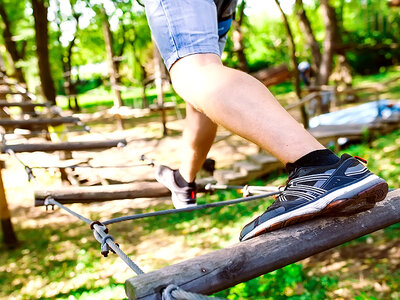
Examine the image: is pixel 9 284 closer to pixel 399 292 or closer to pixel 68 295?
pixel 68 295

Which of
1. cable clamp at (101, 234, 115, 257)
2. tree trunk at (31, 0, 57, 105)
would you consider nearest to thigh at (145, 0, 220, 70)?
cable clamp at (101, 234, 115, 257)

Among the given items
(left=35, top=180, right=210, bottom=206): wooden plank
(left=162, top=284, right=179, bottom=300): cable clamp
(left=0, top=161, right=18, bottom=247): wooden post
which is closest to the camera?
(left=162, top=284, right=179, bottom=300): cable clamp

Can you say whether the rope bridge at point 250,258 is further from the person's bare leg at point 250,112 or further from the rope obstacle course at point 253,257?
the person's bare leg at point 250,112

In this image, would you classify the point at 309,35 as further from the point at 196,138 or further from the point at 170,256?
the point at 196,138

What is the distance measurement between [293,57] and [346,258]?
4.33 metres

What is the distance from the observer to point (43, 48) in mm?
8281

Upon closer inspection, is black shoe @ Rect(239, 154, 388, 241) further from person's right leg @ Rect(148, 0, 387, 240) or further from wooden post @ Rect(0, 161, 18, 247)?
wooden post @ Rect(0, 161, 18, 247)

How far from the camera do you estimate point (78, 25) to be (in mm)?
19781

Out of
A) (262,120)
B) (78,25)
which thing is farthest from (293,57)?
(78,25)

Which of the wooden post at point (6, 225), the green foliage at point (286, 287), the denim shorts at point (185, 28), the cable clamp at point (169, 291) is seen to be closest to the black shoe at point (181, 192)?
the denim shorts at point (185, 28)

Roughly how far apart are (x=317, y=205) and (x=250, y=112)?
0.92ft

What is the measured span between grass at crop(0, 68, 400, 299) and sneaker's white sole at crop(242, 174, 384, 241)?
272cm

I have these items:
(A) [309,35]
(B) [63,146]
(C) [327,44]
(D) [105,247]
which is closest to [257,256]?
(D) [105,247]

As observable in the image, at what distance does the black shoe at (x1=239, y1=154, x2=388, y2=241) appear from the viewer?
950mm
